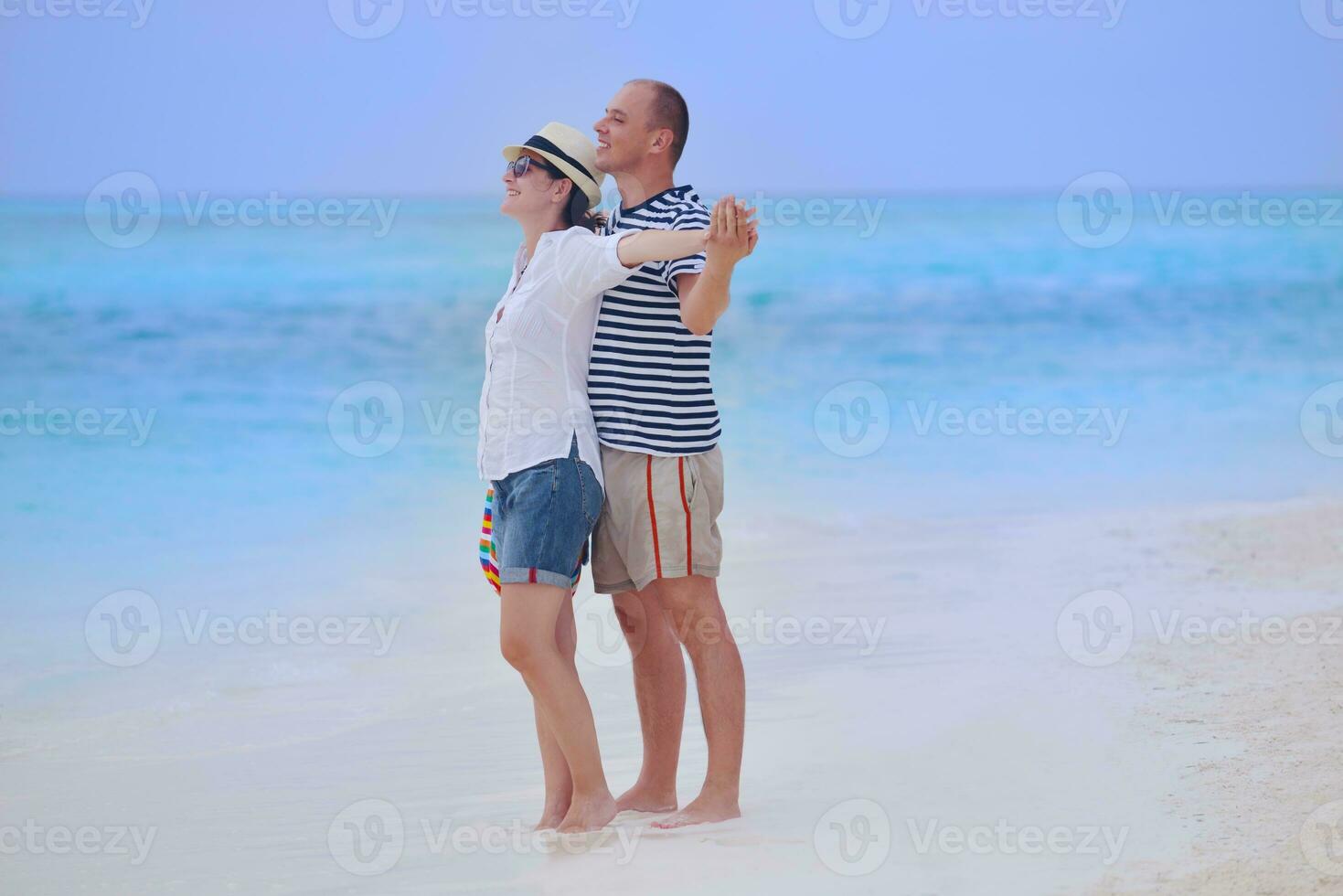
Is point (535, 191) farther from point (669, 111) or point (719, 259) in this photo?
point (719, 259)

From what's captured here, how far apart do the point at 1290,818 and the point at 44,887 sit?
7.58ft

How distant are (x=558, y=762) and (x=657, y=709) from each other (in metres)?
0.23

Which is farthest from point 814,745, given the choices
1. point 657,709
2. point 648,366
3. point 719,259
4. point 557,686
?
point 719,259

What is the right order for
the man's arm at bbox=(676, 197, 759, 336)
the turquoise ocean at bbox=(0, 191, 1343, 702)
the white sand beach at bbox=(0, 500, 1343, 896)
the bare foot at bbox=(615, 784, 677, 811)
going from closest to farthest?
the man's arm at bbox=(676, 197, 759, 336) → the white sand beach at bbox=(0, 500, 1343, 896) → the bare foot at bbox=(615, 784, 677, 811) → the turquoise ocean at bbox=(0, 191, 1343, 702)

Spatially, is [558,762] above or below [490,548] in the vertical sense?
below

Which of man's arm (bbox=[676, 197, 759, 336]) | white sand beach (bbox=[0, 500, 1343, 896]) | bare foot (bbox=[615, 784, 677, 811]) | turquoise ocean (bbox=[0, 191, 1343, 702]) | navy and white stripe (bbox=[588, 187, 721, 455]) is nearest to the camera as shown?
man's arm (bbox=[676, 197, 759, 336])

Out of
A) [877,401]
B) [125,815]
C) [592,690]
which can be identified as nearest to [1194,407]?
[877,401]

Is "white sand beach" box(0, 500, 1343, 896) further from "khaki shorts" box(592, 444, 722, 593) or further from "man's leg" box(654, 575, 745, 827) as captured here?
"khaki shorts" box(592, 444, 722, 593)

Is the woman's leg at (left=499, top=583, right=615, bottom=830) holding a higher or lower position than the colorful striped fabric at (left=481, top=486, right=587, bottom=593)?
lower

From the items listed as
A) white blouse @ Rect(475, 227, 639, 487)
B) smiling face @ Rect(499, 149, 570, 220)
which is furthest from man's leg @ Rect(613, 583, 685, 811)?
smiling face @ Rect(499, 149, 570, 220)

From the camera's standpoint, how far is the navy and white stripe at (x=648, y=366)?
2793 millimetres

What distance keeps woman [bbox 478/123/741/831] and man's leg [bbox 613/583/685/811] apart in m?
0.16

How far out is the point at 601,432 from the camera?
283 centimetres

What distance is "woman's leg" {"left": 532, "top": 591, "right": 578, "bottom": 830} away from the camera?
288 centimetres
